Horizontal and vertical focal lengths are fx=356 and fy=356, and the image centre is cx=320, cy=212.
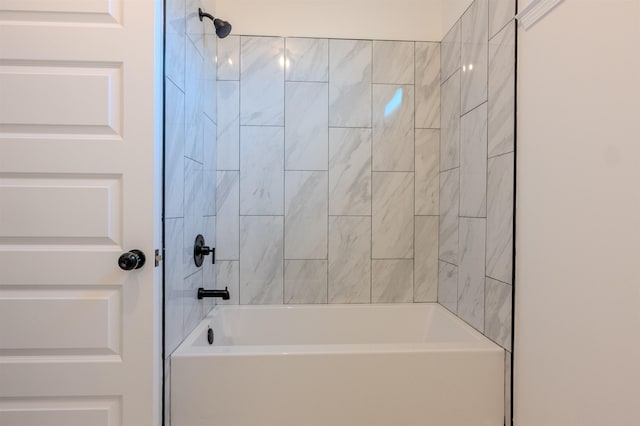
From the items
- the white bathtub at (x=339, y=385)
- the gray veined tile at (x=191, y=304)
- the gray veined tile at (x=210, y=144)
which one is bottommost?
the white bathtub at (x=339, y=385)

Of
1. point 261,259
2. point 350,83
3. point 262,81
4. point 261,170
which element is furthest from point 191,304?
point 350,83

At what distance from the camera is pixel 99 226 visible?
51.5 inches

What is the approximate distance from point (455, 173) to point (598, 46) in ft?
3.42

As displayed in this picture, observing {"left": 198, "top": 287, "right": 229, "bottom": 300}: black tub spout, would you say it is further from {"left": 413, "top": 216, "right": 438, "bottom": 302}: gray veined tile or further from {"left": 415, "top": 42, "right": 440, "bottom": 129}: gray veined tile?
{"left": 415, "top": 42, "right": 440, "bottom": 129}: gray veined tile

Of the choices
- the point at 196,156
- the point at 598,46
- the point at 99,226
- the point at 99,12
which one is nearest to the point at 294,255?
the point at 196,156

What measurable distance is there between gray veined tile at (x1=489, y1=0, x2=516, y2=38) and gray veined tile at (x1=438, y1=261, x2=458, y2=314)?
125 centimetres

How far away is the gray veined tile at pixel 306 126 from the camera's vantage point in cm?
228

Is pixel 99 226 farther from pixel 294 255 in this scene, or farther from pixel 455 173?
pixel 455 173

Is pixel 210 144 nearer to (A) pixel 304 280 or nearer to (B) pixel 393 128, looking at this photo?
(A) pixel 304 280

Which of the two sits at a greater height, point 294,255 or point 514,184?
point 514,184

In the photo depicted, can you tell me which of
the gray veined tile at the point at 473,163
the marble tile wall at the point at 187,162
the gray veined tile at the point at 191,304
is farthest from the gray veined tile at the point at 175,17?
the gray veined tile at the point at 473,163

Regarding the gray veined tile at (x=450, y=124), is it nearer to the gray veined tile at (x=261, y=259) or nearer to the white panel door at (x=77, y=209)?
the gray veined tile at (x=261, y=259)

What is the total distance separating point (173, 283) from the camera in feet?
5.03

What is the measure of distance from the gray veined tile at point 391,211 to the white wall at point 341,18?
92 cm
